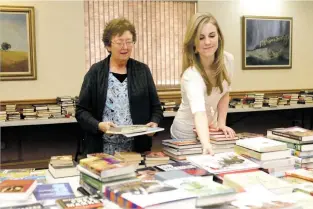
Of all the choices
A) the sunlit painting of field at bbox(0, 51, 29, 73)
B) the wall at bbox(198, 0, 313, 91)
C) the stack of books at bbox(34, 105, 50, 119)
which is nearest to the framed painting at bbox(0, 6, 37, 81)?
the sunlit painting of field at bbox(0, 51, 29, 73)

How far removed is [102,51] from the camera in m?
5.58

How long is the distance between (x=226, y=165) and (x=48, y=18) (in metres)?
4.03

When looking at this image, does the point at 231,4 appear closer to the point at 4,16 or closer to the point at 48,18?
the point at 48,18

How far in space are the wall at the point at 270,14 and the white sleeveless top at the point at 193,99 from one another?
3619 millimetres

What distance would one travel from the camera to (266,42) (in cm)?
638

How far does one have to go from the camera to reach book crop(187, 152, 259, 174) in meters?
1.88

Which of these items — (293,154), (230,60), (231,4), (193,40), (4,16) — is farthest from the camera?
(231,4)

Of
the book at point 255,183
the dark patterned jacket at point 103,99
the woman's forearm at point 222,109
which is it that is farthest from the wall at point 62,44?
the book at point 255,183

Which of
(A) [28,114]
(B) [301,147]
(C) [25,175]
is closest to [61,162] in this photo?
(C) [25,175]

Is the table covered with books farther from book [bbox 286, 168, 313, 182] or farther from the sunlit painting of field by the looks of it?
the sunlit painting of field

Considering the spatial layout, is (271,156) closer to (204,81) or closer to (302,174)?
(302,174)

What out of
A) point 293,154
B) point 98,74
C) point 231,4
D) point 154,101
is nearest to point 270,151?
point 293,154

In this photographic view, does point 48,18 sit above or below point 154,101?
above

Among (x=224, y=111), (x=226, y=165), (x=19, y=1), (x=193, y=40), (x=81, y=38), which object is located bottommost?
(x=226, y=165)
